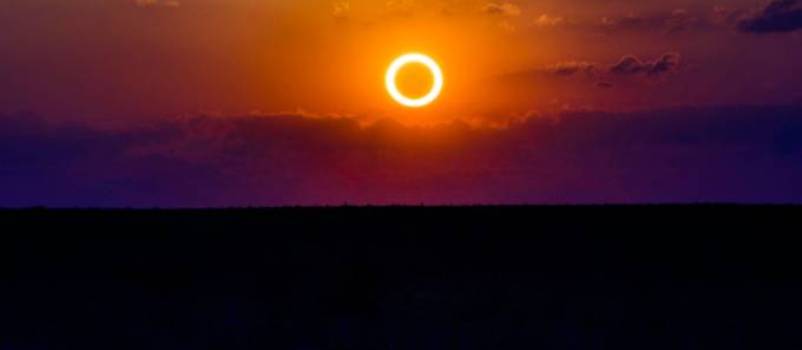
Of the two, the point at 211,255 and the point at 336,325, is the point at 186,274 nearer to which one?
the point at 211,255

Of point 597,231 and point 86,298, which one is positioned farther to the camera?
point 597,231

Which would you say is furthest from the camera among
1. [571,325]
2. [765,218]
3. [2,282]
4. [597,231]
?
[765,218]

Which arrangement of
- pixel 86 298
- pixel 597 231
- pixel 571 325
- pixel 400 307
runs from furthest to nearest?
pixel 597 231 < pixel 86 298 < pixel 400 307 < pixel 571 325

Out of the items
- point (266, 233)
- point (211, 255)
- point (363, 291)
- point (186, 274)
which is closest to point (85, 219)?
point (266, 233)

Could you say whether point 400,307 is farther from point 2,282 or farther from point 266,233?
point 266,233

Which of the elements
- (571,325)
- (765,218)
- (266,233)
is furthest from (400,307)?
(765,218)

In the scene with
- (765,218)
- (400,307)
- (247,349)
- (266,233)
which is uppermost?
(765,218)

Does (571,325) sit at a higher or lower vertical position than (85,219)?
lower
